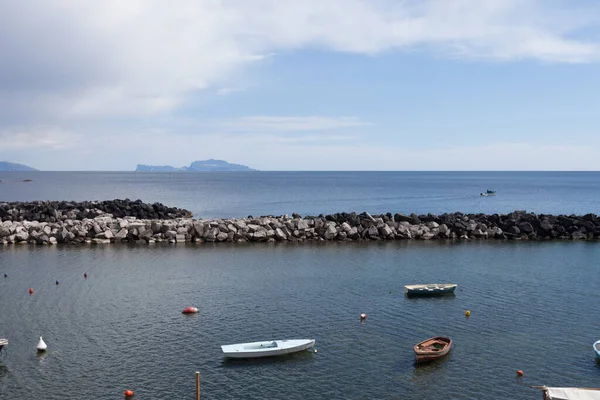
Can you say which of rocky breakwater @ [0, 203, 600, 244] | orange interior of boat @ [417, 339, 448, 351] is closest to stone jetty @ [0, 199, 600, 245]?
rocky breakwater @ [0, 203, 600, 244]

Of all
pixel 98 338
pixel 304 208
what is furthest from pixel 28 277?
pixel 304 208

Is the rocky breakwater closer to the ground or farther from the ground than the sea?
farther from the ground

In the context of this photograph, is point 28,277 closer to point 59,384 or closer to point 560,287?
point 59,384

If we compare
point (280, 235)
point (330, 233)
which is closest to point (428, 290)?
point (330, 233)

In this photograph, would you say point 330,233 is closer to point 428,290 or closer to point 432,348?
point 428,290

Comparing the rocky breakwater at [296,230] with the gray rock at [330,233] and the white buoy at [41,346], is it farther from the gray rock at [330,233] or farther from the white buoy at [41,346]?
the white buoy at [41,346]

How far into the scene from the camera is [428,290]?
3656cm

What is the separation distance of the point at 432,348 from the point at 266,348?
7.53m

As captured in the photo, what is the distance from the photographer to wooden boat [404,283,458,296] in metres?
36.5

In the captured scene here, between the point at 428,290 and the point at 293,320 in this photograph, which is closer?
the point at 293,320

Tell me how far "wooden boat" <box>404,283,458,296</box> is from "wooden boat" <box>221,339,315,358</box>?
1165 cm

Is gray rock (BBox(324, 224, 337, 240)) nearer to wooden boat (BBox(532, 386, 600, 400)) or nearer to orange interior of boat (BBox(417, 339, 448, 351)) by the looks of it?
orange interior of boat (BBox(417, 339, 448, 351))

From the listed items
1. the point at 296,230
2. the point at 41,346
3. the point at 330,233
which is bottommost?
the point at 41,346

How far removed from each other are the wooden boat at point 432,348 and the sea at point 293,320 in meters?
0.43
